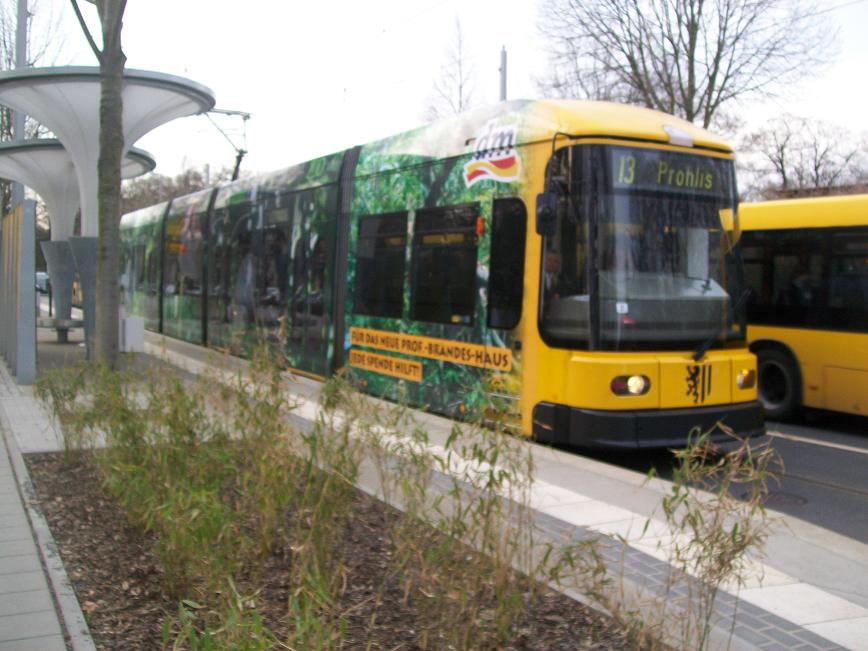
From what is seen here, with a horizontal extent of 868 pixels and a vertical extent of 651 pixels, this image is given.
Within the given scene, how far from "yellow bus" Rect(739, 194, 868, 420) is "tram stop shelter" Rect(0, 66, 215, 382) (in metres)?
9.16

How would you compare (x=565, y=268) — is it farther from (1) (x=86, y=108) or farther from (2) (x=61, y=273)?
(2) (x=61, y=273)

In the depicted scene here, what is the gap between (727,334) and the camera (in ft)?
26.6

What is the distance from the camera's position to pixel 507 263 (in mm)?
8375

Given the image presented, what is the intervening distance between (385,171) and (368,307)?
1729 millimetres

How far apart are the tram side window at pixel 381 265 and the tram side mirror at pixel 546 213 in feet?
9.26

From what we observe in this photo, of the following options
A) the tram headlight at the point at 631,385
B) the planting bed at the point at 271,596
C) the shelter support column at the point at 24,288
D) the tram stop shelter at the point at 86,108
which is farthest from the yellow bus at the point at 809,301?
the shelter support column at the point at 24,288

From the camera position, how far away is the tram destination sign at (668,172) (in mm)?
7656

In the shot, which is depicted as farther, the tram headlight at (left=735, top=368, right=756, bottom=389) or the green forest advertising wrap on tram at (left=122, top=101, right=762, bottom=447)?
the tram headlight at (left=735, top=368, right=756, bottom=389)

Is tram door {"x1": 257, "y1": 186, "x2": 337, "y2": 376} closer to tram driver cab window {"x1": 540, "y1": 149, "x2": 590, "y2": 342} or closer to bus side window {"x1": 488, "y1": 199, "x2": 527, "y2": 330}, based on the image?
bus side window {"x1": 488, "y1": 199, "x2": 527, "y2": 330}

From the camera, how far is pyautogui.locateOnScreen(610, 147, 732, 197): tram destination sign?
25.1ft

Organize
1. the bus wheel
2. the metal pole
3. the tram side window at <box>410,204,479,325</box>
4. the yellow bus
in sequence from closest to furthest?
the tram side window at <box>410,204,479,325</box>
the yellow bus
the bus wheel
the metal pole

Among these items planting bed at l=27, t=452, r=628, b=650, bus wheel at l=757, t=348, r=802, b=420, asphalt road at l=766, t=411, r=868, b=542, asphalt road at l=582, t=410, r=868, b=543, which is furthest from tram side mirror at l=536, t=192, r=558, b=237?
bus wheel at l=757, t=348, r=802, b=420

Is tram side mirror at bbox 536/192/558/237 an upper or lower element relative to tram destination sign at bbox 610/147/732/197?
lower

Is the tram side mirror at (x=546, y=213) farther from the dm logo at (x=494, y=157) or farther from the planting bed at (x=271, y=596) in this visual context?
the planting bed at (x=271, y=596)
